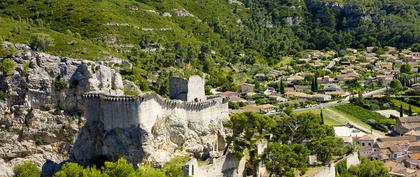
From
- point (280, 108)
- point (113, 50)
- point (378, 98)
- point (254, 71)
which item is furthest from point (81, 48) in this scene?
point (378, 98)

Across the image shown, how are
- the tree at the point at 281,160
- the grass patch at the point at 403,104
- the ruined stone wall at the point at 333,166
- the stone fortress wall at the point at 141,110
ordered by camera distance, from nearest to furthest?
the stone fortress wall at the point at 141,110
the tree at the point at 281,160
the ruined stone wall at the point at 333,166
the grass patch at the point at 403,104

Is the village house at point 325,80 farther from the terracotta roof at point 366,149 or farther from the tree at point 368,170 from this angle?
the tree at point 368,170

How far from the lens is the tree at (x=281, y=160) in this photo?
58.4 metres

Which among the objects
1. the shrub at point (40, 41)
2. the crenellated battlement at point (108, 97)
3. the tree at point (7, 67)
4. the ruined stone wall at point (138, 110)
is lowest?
the ruined stone wall at point (138, 110)

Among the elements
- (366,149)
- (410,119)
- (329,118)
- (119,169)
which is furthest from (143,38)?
(119,169)

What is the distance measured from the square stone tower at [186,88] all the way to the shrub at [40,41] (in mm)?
64475

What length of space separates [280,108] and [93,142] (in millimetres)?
61260

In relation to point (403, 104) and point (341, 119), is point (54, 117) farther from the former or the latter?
point (403, 104)

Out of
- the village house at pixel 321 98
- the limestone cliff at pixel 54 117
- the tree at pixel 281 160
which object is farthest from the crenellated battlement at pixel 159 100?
the village house at pixel 321 98

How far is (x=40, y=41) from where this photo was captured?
385ft

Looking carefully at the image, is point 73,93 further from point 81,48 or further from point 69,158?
point 81,48

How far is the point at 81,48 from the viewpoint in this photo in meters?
123

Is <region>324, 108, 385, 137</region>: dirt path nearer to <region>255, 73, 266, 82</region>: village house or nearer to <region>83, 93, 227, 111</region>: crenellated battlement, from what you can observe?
<region>255, 73, 266, 82</region>: village house

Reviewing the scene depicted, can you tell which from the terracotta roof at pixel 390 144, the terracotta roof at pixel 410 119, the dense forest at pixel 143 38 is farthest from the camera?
the dense forest at pixel 143 38
